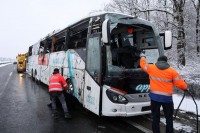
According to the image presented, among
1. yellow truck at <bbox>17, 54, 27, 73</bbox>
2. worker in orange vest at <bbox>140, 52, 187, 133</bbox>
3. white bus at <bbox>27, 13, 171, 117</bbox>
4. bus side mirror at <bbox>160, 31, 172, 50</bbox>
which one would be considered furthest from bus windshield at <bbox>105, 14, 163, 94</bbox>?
yellow truck at <bbox>17, 54, 27, 73</bbox>

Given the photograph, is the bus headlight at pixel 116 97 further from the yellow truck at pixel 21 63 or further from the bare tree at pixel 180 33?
the yellow truck at pixel 21 63

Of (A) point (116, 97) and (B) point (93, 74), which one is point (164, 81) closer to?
(A) point (116, 97)

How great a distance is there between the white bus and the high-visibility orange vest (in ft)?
3.48

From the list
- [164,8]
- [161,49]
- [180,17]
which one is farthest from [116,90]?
[164,8]

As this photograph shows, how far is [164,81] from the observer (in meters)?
4.73

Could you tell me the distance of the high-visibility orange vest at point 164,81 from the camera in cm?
461

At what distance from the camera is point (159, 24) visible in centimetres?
2003

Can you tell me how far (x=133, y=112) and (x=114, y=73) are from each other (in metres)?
1.12

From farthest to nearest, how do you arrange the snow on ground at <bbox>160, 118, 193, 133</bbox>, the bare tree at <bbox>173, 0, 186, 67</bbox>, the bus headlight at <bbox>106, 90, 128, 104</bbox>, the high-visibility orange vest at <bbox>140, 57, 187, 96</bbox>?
the bare tree at <bbox>173, 0, 186, 67</bbox>
the snow on ground at <bbox>160, 118, 193, 133</bbox>
the bus headlight at <bbox>106, 90, 128, 104</bbox>
the high-visibility orange vest at <bbox>140, 57, 187, 96</bbox>

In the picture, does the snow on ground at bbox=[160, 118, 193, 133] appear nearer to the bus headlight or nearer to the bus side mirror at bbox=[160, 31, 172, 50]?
the bus headlight

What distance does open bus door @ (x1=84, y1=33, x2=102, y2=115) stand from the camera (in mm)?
6041

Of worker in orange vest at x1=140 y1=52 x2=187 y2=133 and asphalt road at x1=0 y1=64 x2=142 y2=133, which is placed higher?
worker in orange vest at x1=140 y1=52 x2=187 y2=133

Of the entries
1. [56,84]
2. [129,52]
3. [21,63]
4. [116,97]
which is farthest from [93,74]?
[21,63]

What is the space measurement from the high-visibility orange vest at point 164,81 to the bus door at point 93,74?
1.59 m
